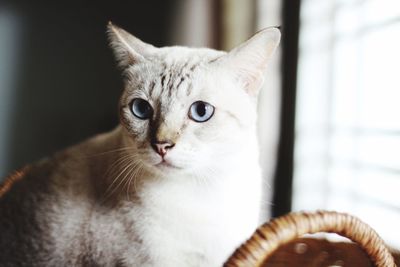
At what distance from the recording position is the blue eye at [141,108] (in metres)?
1.16

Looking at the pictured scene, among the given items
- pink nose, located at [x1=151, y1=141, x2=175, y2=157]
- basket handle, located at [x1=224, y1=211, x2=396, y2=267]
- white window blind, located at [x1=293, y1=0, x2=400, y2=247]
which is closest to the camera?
basket handle, located at [x1=224, y1=211, x2=396, y2=267]

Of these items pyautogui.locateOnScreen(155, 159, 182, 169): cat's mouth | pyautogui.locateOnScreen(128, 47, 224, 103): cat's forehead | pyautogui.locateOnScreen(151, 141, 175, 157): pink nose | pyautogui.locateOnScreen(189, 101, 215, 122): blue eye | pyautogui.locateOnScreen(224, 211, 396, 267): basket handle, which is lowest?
pyautogui.locateOnScreen(224, 211, 396, 267): basket handle

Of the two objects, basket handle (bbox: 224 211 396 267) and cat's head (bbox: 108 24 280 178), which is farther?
cat's head (bbox: 108 24 280 178)

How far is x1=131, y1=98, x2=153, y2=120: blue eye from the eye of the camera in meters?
1.16

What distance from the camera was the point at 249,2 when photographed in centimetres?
244

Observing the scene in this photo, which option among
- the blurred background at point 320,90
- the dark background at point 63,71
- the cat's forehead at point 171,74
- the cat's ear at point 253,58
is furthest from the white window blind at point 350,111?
the dark background at point 63,71

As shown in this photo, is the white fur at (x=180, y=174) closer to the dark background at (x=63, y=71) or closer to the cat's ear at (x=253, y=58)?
the cat's ear at (x=253, y=58)

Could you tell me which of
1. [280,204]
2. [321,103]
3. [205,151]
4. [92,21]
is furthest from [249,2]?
[92,21]

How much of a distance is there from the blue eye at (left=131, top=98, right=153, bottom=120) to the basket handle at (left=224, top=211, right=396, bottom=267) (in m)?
0.46

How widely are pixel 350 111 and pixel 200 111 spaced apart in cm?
94

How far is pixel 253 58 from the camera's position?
1150mm

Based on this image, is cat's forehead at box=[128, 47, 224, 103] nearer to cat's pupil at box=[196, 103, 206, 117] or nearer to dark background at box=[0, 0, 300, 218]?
cat's pupil at box=[196, 103, 206, 117]

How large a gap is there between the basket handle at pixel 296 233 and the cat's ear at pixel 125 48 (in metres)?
0.60

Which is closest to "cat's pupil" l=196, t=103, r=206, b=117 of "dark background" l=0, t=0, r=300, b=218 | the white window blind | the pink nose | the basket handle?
the pink nose
